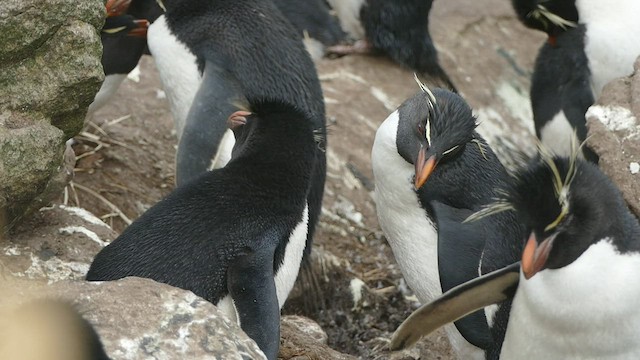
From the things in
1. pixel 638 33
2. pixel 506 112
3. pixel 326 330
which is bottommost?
pixel 506 112

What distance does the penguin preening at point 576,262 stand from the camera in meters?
2.97

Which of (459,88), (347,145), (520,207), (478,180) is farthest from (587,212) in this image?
(459,88)

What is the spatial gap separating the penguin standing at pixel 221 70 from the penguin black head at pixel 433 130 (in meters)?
0.54

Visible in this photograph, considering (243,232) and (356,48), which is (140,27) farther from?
(356,48)

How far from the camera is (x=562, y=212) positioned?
2.96m

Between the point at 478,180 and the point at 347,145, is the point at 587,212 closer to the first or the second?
the point at 478,180

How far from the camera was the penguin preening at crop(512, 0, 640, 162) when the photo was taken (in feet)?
16.8

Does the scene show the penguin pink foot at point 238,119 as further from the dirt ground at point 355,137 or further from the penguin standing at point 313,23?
the penguin standing at point 313,23

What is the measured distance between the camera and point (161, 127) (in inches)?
216

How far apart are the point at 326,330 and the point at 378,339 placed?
26cm

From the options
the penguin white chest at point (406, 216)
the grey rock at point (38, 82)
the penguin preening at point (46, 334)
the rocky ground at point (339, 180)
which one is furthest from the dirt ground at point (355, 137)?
the penguin preening at point (46, 334)

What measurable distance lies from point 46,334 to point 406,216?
1913 millimetres

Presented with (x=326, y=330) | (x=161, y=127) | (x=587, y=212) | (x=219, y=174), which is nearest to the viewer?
(x=587, y=212)

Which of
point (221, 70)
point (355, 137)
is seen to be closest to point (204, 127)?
point (221, 70)
